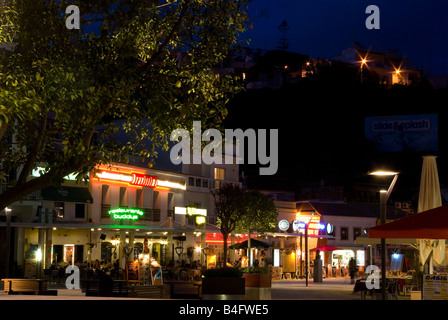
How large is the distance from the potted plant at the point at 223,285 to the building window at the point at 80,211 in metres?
27.0

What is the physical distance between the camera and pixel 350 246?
65.6 m

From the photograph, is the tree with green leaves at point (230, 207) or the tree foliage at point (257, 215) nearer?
the tree with green leaves at point (230, 207)

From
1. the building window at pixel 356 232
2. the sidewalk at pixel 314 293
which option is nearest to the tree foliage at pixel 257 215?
the sidewalk at pixel 314 293

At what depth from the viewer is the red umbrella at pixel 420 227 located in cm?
1491

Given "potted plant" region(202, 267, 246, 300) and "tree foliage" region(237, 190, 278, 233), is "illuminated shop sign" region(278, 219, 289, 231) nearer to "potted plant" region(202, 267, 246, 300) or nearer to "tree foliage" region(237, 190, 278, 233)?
"tree foliage" region(237, 190, 278, 233)

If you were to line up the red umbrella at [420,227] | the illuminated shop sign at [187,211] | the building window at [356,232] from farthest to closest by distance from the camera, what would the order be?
the building window at [356,232]
the illuminated shop sign at [187,211]
the red umbrella at [420,227]

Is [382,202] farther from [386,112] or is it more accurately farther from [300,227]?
[386,112]

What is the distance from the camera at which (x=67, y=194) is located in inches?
1638

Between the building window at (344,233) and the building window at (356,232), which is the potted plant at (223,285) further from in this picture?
the building window at (356,232)

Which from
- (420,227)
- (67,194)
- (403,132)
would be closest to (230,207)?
(67,194)

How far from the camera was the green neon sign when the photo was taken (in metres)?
43.4

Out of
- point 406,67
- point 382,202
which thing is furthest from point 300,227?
point 406,67
